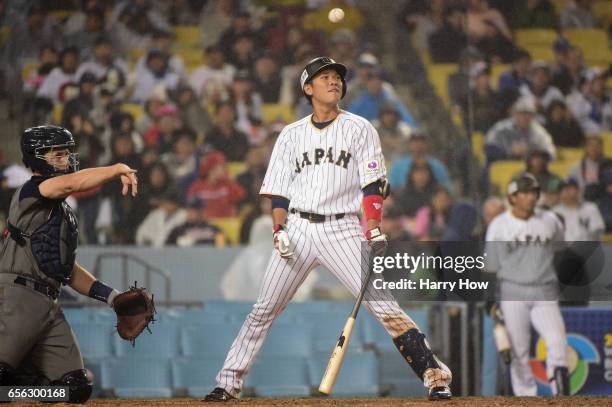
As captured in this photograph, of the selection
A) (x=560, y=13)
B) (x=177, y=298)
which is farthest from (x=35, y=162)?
(x=560, y=13)

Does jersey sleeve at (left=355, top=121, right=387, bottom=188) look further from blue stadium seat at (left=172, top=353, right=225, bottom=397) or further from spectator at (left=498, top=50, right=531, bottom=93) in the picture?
spectator at (left=498, top=50, right=531, bottom=93)

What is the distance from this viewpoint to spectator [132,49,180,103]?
29.7ft

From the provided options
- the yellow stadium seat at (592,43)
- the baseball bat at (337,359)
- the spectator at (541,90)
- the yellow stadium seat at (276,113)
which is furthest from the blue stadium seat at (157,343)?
the yellow stadium seat at (592,43)

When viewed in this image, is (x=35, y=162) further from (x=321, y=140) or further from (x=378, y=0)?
(x=378, y=0)

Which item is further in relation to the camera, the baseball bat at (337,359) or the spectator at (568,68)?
the spectator at (568,68)

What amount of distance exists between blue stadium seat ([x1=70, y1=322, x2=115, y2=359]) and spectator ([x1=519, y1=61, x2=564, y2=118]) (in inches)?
156

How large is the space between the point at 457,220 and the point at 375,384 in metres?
1.52

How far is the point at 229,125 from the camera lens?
898 cm

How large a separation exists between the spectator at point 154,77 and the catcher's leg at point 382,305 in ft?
13.6

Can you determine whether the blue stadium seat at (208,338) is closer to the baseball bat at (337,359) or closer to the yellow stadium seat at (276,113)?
the yellow stadium seat at (276,113)

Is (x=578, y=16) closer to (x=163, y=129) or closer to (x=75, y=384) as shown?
(x=163, y=129)

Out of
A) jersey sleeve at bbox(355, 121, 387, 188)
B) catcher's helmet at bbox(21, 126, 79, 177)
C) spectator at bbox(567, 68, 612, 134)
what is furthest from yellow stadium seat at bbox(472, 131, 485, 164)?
catcher's helmet at bbox(21, 126, 79, 177)

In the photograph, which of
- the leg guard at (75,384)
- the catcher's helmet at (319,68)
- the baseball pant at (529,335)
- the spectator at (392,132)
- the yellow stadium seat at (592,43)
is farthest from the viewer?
the yellow stadium seat at (592,43)

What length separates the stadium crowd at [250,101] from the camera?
339 inches
